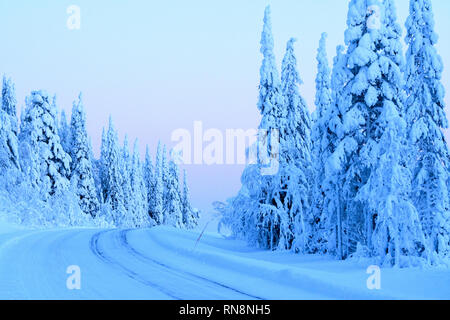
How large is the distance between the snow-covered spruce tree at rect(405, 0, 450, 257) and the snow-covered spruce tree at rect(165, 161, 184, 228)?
2070 inches

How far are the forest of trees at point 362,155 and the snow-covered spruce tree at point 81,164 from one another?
3213 centimetres

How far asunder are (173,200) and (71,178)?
949 inches

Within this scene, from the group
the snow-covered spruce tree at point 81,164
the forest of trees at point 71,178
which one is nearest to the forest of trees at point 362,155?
the forest of trees at point 71,178

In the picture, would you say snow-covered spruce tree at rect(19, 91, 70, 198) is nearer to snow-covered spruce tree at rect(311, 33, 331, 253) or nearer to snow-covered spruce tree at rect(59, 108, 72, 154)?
snow-covered spruce tree at rect(59, 108, 72, 154)

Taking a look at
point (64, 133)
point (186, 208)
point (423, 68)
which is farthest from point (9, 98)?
point (423, 68)

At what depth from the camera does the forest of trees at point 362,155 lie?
16500 millimetres

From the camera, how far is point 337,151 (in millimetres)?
19438

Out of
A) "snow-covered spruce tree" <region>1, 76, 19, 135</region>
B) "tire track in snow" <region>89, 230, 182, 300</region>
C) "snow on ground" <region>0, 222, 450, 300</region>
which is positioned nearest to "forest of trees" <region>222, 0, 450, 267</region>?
"snow on ground" <region>0, 222, 450, 300</region>

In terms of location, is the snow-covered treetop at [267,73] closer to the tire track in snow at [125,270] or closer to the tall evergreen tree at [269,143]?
the tall evergreen tree at [269,143]

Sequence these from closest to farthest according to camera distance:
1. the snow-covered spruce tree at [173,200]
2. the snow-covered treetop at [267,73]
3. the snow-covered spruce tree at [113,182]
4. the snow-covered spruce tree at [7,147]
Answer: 1. the snow-covered treetop at [267,73]
2. the snow-covered spruce tree at [7,147]
3. the snow-covered spruce tree at [113,182]
4. the snow-covered spruce tree at [173,200]

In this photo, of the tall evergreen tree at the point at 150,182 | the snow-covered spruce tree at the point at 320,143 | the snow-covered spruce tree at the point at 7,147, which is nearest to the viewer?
the snow-covered spruce tree at the point at 320,143

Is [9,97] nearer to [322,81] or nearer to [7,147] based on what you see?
[7,147]

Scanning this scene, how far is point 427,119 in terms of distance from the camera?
24.8 meters
